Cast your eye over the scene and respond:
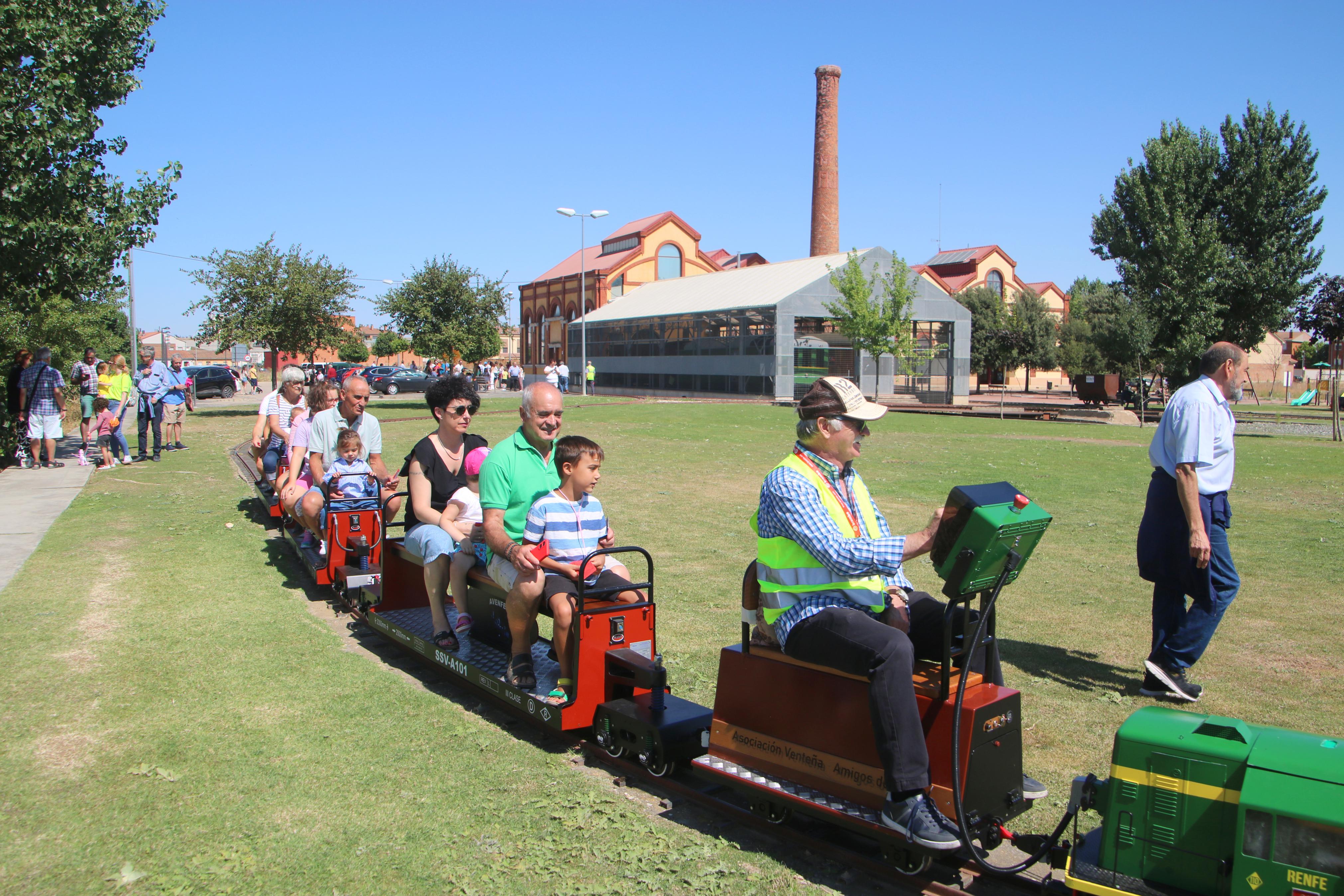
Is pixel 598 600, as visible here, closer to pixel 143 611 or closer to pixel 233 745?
pixel 233 745

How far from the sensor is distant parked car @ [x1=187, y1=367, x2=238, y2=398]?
4559 centimetres

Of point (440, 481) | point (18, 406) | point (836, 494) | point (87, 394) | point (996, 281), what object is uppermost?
point (996, 281)

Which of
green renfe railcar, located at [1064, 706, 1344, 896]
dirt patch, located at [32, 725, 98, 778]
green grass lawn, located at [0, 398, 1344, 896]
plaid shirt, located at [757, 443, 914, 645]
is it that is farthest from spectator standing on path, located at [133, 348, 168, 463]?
green renfe railcar, located at [1064, 706, 1344, 896]

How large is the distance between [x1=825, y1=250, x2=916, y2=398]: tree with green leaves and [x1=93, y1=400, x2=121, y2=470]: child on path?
99.4 feet

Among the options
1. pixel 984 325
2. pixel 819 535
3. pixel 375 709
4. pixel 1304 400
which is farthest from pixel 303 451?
pixel 984 325

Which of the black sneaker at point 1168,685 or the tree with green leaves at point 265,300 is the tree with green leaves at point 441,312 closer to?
the tree with green leaves at point 265,300

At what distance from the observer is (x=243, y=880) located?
339 cm

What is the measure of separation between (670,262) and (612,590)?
68.3m

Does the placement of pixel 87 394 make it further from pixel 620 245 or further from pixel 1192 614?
pixel 620 245

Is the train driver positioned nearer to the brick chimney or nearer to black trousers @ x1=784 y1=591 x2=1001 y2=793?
black trousers @ x1=784 y1=591 x2=1001 y2=793

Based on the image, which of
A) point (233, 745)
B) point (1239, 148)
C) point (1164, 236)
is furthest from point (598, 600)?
point (1239, 148)

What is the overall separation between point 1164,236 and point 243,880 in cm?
3667

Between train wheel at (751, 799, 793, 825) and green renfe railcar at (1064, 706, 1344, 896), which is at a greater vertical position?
green renfe railcar at (1064, 706, 1344, 896)

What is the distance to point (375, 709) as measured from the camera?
17.1ft
